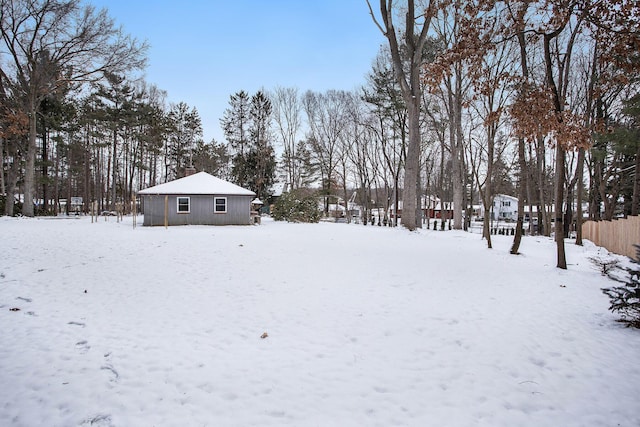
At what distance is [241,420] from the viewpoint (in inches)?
101

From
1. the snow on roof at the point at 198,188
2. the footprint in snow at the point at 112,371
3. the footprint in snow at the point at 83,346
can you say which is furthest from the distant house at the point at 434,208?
the footprint in snow at the point at 112,371

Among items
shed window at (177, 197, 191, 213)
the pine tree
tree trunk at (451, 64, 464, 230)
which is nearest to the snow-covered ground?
A: the pine tree

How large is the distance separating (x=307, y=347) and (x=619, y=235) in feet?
45.4

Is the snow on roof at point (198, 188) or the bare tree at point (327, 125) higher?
the bare tree at point (327, 125)

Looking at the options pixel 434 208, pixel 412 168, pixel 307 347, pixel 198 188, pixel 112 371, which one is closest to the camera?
pixel 112 371

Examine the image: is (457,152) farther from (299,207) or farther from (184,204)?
(184,204)

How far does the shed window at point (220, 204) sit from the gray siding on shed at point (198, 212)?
0.60 ft

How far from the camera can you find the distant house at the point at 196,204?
20031 mm

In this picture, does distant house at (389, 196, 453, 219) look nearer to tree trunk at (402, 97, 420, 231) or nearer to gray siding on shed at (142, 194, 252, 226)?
tree trunk at (402, 97, 420, 231)

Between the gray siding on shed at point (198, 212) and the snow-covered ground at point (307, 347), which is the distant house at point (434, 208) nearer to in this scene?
the gray siding on shed at point (198, 212)

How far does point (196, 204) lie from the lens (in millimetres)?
20656

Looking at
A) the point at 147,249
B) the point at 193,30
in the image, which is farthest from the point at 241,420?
the point at 193,30

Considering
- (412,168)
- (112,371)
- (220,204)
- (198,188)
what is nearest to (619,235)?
(412,168)

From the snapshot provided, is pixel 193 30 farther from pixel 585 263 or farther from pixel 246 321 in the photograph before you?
pixel 585 263
